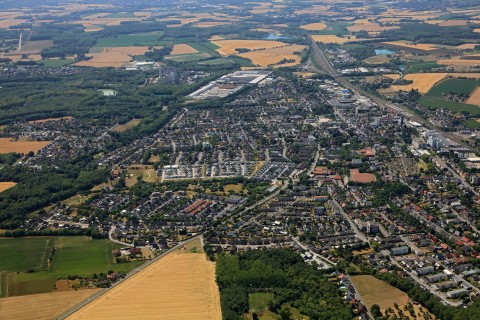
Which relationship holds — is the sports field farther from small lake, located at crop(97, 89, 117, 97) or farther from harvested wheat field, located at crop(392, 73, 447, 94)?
harvested wheat field, located at crop(392, 73, 447, 94)

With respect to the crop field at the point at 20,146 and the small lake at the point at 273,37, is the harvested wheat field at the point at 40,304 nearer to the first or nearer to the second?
the crop field at the point at 20,146

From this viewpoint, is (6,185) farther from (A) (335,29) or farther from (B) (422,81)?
(A) (335,29)

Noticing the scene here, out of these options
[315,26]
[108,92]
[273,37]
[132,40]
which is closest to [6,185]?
[108,92]

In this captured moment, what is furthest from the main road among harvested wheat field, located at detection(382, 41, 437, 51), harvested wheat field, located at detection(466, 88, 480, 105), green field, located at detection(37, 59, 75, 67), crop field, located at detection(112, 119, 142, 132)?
green field, located at detection(37, 59, 75, 67)

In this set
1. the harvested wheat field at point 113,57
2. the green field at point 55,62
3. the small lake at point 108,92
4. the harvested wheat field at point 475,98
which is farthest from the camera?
the harvested wheat field at point 113,57

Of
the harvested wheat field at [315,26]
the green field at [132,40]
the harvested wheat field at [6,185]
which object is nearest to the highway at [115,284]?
the harvested wheat field at [6,185]
